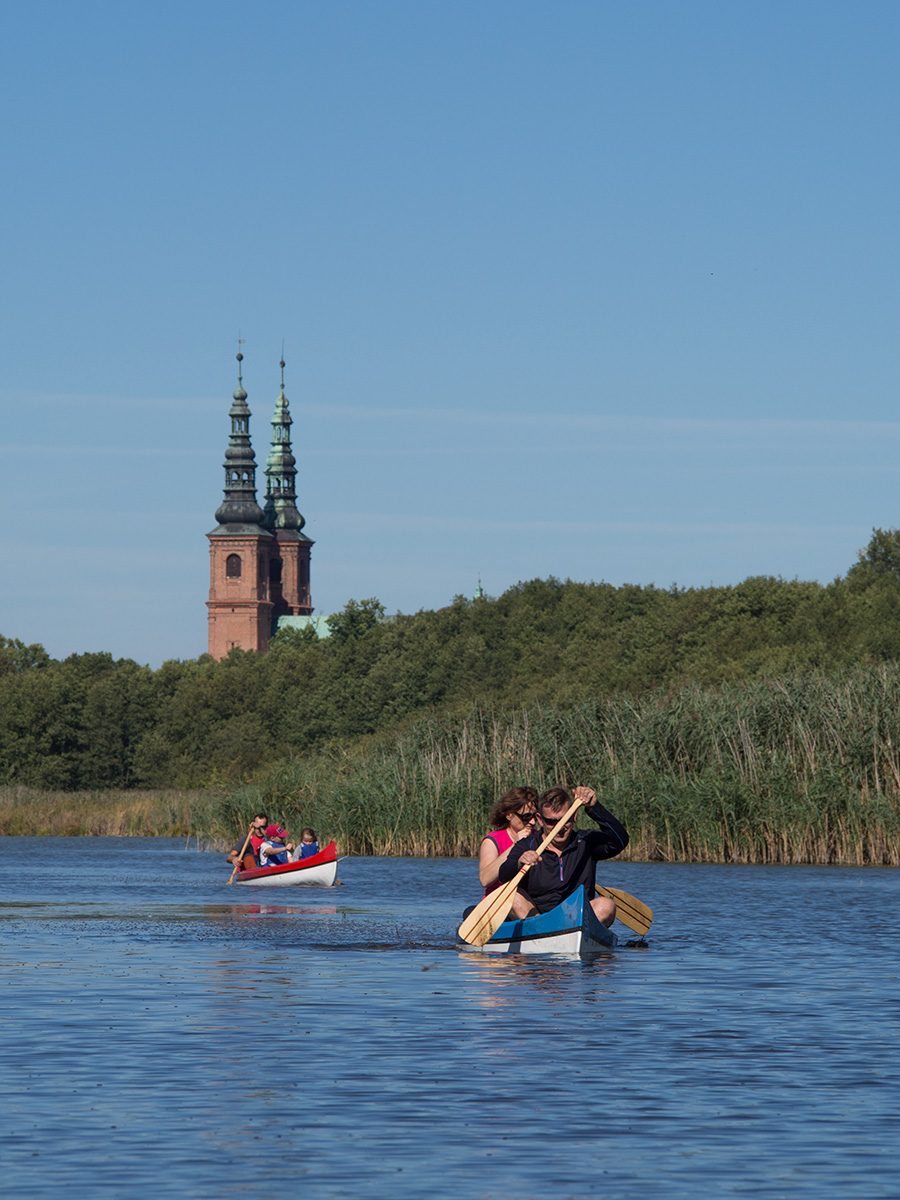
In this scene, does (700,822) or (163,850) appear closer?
(700,822)

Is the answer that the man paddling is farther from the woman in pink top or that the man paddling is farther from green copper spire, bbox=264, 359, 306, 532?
green copper spire, bbox=264, 359, 306, 532

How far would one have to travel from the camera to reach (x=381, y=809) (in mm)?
34312

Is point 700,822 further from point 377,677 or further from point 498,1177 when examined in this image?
point 377,677

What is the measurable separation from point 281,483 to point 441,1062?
188m

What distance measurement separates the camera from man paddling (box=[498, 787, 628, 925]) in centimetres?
1602

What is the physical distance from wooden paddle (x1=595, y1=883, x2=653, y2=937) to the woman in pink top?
7.14 feet

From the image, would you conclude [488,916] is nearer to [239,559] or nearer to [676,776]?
[676,776]

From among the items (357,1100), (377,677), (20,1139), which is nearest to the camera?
(20,1139)

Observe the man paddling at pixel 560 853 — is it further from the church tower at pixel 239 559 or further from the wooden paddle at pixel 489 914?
the church tower at pixel 239 559

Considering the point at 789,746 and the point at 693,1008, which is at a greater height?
the point at 789,746

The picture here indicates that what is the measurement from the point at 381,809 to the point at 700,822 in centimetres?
671

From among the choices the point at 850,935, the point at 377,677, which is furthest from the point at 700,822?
the point at 377,677

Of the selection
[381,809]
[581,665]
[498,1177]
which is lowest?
[498,1177]

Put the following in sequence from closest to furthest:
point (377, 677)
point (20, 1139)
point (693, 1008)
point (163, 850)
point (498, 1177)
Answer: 1. point (498, 1177)
2. point (20, 1139)
3. point (693, 1008)
4. point (163, 850)
5. point (377, 677)
